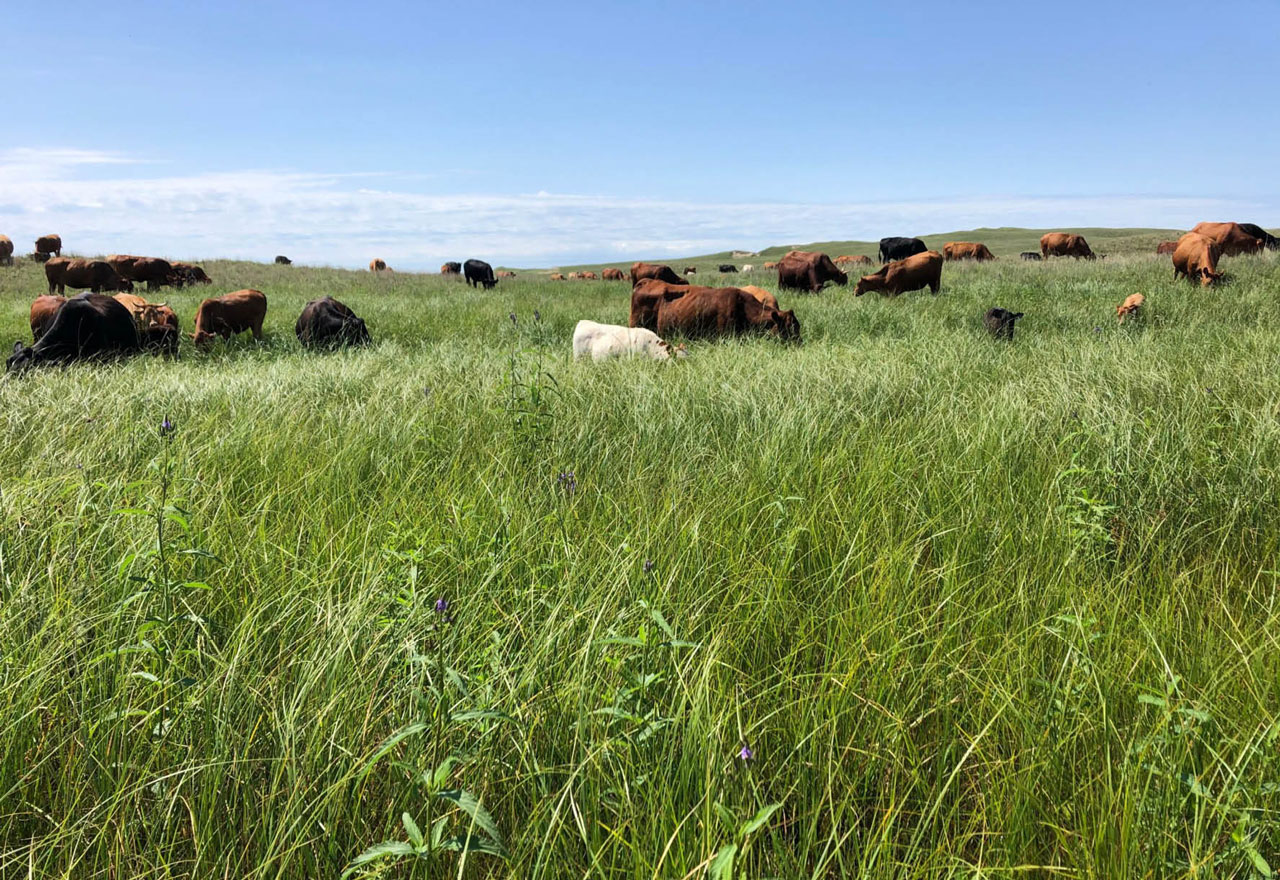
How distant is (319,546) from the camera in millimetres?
2627

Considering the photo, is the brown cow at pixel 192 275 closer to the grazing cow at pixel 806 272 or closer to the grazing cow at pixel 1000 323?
the grazing cow at pixel 806 272

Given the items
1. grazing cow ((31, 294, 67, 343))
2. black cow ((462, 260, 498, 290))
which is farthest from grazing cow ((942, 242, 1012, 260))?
grazing cow ((31, 294, 67, 343))

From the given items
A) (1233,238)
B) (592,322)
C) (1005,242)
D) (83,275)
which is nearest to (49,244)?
(83,275)

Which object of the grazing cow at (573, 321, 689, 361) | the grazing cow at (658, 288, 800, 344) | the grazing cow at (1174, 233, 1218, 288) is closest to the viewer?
the grazing cow at (573, 321, 689, 361)

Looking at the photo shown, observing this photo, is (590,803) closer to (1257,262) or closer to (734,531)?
(734,531)

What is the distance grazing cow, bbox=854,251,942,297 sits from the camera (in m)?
14.5

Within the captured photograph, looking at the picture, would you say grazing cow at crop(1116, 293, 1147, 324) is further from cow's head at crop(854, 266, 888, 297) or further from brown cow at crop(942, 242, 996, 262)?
brown cow at crop(942, 242, 996, 262)

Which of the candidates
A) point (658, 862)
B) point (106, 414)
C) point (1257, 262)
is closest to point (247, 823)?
point (658, 862)

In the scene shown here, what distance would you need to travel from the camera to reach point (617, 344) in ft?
26.4

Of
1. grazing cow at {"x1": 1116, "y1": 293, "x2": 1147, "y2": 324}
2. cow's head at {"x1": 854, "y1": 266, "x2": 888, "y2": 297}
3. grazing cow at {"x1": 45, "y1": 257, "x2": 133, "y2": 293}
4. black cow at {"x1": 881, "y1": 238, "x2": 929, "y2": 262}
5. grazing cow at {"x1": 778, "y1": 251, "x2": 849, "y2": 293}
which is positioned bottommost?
grazing cow at {"x1": 1116, "y1": 293, "x2": 1147, "y2": 324}

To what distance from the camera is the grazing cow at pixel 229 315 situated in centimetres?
1102

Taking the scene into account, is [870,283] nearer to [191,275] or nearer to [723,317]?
[723,317]

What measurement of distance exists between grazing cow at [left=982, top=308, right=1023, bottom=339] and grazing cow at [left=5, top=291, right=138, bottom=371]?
10.9 m

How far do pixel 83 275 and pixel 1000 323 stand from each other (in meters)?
29.1
